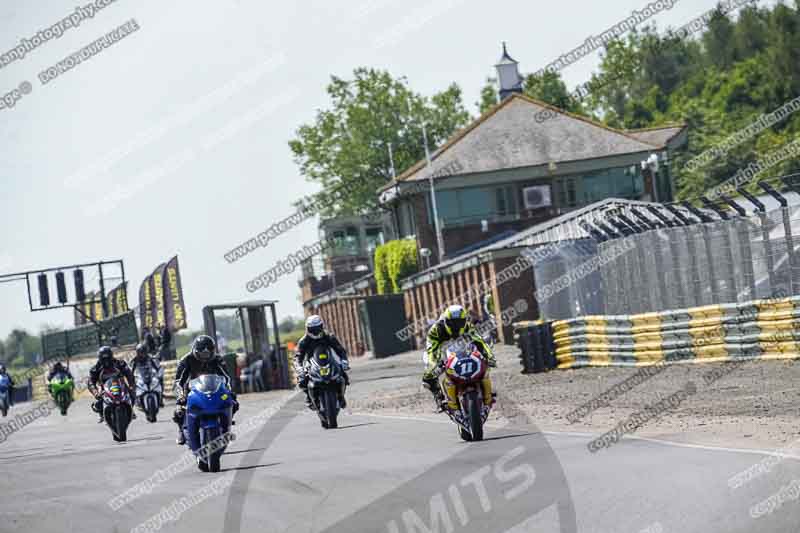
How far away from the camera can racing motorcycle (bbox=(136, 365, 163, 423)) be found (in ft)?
88.7

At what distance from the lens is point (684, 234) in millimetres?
26719

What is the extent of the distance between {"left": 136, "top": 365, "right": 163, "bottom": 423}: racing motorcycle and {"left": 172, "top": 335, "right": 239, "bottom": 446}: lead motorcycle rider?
11534 mm

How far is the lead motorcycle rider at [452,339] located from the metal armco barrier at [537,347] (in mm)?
13727

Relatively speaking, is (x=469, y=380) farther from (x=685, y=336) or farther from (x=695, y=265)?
(x=695, y=265)

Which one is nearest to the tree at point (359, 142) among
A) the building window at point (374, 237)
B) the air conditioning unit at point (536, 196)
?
the building window at point (374, 237)

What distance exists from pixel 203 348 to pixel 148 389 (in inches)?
490

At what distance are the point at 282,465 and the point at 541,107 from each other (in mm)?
53366

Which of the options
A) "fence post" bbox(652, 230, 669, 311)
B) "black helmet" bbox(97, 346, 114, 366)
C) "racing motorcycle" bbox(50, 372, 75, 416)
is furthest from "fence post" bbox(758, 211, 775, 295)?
"racing motorcycle" bbox(50, 372, 75, 416)

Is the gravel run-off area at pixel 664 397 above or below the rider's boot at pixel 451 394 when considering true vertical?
below

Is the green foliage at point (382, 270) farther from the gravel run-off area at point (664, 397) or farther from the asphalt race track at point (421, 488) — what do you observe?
the asphalt race track at point (421, 488)

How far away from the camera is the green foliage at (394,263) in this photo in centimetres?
6581

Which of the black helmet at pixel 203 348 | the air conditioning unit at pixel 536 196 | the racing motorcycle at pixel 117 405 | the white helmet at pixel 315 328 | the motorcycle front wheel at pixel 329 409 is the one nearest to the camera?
the black helmet at pixel 203 348

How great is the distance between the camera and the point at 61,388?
3612cm

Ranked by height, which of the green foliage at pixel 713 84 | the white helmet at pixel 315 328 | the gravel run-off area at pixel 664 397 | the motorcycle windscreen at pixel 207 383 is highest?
the green foliage at pixel 713 84
